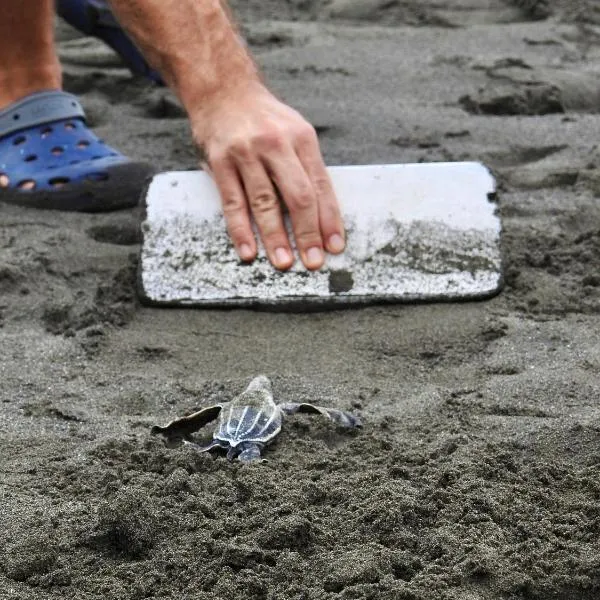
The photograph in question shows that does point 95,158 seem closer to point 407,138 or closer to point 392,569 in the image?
point 407,138

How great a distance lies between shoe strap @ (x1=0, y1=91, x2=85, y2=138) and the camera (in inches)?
108

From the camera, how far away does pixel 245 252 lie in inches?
89.1

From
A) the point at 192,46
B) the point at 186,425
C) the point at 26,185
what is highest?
the point at 192,46

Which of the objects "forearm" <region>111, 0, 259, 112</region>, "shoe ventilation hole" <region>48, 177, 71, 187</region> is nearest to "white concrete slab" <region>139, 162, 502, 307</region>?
"forearm" <region>111, 0, 259, 112</region>

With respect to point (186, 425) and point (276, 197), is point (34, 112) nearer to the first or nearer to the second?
point (276, 197)

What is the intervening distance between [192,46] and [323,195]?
461mm

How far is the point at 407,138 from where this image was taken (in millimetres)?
3078

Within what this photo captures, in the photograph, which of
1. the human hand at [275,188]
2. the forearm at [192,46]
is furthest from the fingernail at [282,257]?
the forearm at [192,46]

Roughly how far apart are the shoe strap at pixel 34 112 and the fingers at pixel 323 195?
2.58 ft

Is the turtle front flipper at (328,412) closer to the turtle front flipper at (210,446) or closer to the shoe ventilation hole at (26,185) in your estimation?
the turtle front flipper at (210,446)

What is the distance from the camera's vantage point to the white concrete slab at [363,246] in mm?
2232

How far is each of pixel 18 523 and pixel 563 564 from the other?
A: 72 centimetres

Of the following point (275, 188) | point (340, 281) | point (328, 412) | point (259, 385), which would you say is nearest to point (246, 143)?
point (275, 188)

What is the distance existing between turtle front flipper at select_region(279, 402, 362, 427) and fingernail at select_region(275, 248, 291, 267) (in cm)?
51
